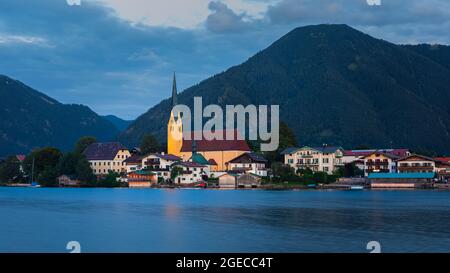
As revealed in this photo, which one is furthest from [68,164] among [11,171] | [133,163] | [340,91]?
[340,91]

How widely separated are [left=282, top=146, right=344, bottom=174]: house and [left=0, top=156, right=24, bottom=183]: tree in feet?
106

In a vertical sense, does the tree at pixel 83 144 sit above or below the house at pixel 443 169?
above

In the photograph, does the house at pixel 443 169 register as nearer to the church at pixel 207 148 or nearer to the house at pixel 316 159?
the house at pixel 316 159

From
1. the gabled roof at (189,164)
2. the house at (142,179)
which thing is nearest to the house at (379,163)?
the gabled roof at (189,164)

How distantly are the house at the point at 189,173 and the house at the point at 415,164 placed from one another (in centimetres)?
1992

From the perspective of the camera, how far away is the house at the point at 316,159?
2653 inches

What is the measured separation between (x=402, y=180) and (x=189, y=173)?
21005 millimetres

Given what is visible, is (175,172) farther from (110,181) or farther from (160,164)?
(110,181)

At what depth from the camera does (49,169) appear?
7262cm

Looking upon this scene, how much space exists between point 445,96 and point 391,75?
55.5 feet

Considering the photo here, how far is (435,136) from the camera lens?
140m

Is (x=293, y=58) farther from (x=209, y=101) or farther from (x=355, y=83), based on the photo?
(x=209, y=101)

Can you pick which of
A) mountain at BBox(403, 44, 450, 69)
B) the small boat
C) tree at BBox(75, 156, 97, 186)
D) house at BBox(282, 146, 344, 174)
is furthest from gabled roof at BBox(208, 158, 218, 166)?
mountain at BBox(403, 44, 450, 69)
